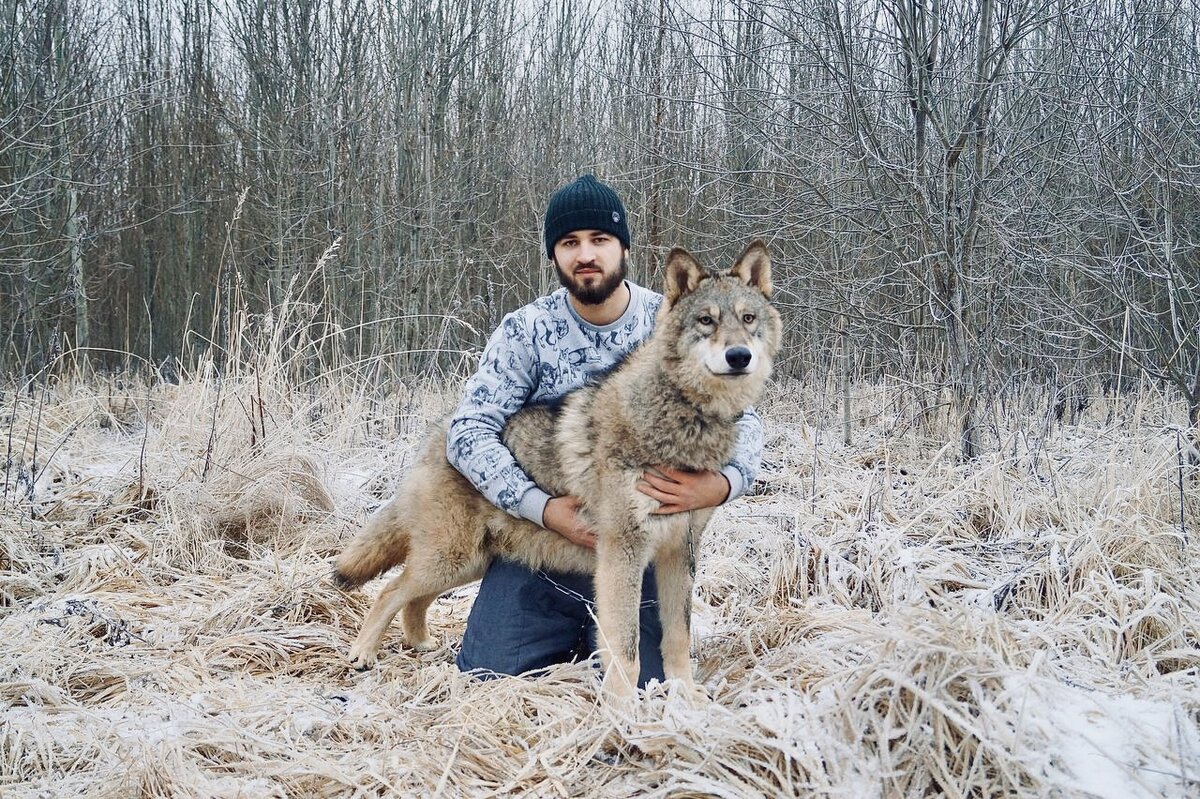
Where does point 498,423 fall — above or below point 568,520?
above

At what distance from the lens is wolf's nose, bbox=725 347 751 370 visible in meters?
2.89

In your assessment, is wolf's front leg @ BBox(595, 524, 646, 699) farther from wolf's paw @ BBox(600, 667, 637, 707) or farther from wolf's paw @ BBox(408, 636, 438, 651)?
wolf's paw @ BBox(408, 636, 438, 651)

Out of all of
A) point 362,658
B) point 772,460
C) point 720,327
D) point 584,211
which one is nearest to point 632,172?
point 772,460

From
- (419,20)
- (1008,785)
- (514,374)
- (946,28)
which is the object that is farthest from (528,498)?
(419,20)

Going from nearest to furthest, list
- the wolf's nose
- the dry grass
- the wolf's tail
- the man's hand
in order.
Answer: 1. the dry grass
2. the wolf's nose
3. the man's hand
4. the wolf's tail

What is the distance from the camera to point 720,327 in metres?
3.03

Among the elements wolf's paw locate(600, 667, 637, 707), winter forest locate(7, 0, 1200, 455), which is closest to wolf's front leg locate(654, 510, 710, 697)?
wolf's paw locate(600, 667, 637, 707)

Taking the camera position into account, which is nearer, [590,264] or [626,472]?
[626,472]

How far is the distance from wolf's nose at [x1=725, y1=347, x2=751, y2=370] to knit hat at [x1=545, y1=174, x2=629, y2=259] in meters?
0.94

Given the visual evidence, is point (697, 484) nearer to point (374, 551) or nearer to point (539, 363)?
point (539, 363)

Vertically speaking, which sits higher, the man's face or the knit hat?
the knit hat

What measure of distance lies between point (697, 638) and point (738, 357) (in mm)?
1396

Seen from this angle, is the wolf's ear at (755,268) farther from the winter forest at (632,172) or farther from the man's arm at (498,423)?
the winter forest at (632,172)

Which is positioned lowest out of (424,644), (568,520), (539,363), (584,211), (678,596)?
(424,644)
